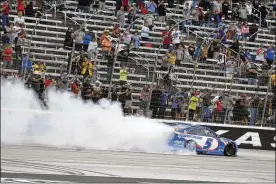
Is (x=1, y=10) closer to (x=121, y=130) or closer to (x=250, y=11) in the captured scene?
(x=121, y=130)

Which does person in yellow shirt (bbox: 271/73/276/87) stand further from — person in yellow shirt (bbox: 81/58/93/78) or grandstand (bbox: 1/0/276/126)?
person in yellow shirt (bbox: 81/58/93/78)

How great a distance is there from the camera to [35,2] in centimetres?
2480

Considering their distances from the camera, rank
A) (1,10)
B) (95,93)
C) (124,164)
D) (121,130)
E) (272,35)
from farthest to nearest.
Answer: (272,35)
(1,10)
(95,93)
(121,130)
(124,164)

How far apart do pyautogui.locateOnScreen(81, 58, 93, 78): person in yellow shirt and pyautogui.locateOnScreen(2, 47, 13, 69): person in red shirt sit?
7.95 feet

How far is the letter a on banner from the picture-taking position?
2509 cm

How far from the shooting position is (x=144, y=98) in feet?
73.3

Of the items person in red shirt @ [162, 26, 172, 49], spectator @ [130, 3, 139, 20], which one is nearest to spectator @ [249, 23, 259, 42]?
person in red shirt @ [162, 26, 172, 49]

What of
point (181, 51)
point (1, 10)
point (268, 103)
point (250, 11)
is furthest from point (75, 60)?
point (250, 11)

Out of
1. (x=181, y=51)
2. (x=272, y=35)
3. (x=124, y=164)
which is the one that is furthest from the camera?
(x=272, y=35)

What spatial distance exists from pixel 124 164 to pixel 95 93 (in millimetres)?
6159

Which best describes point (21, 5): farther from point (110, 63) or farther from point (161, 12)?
point (161, 12)

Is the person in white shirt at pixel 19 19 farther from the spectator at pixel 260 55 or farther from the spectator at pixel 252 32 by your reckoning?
the spectator at pixel 252 32

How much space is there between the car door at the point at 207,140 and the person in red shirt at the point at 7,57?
6.02 m

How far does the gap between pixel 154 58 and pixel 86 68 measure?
112 inches
